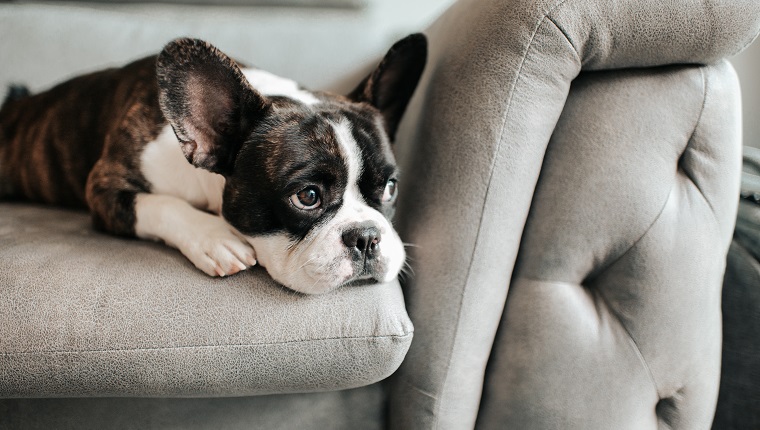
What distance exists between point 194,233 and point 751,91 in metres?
1.91

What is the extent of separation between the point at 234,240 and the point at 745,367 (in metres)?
1.43

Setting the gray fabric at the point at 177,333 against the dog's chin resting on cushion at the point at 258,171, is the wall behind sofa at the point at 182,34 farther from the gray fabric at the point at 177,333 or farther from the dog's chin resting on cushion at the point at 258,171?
the gray fabric at the point at 177,333

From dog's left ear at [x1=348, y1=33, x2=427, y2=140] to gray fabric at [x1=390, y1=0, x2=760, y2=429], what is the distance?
0.17m

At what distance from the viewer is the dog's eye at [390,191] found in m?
1.46

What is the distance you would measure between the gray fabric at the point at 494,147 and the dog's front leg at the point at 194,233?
0.44 meters

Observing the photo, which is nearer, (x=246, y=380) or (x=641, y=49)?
(x=246, y=380)

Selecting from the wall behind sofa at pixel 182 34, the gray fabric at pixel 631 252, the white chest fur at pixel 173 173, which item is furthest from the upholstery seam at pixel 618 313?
the wall behind sofa at pixel 182 34

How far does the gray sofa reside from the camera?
1211 millimetres

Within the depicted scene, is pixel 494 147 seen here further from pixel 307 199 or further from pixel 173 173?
pixel 173 173

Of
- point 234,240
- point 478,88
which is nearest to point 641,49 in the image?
point 478,88

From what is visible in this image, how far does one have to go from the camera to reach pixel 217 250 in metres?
1.28

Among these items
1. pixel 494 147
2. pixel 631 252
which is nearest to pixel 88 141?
pixel 494 147

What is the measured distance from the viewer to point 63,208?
6.57 ft

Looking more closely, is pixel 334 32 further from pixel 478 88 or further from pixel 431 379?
pixel 431 379
